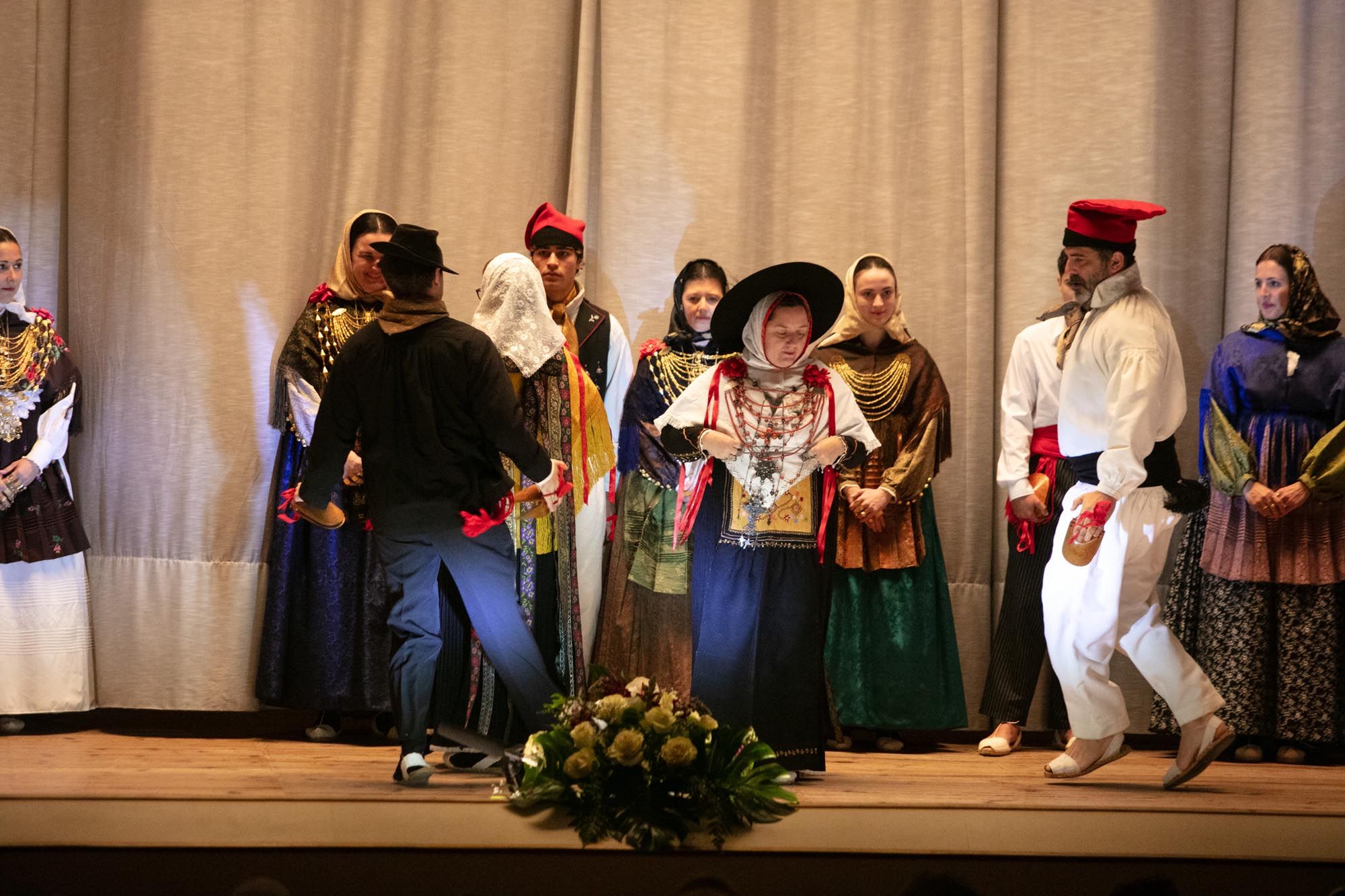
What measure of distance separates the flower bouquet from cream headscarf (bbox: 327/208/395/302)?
2034mm

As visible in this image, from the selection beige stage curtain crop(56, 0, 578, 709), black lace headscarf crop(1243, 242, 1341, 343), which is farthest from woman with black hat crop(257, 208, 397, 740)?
black lace headscarf crop(1243, 242, 1341, 343)

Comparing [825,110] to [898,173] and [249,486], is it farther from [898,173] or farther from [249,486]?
[249,486]

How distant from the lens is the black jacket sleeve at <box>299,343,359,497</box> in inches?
147

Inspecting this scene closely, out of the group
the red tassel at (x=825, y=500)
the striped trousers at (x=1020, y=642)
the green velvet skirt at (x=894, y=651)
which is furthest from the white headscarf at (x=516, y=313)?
the striped trousers at (x=1020, y=642)

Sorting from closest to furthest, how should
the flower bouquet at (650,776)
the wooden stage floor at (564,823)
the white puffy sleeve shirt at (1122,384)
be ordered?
1. the wooden stage floor at (564,823)
2. the flower bouquet at (650,776)
3. the white puffy sleeve shirt at (1122,384)

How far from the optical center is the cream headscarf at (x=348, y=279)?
495 centimetres

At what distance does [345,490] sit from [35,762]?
1.29m

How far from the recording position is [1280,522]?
4.91 meters

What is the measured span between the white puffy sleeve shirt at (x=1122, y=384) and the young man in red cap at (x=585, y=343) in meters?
1.58

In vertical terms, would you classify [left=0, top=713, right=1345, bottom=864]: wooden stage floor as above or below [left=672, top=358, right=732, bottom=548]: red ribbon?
below

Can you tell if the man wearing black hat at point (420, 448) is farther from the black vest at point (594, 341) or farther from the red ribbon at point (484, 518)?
the black vest at point (594, 341)

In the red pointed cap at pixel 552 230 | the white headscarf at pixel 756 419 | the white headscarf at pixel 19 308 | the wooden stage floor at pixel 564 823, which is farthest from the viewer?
the white headscarf at pixel 19 308

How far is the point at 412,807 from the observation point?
331 cm

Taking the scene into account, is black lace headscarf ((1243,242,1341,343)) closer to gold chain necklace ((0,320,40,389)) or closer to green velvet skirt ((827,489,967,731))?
green velvet skirt ((827,489,967,731))
